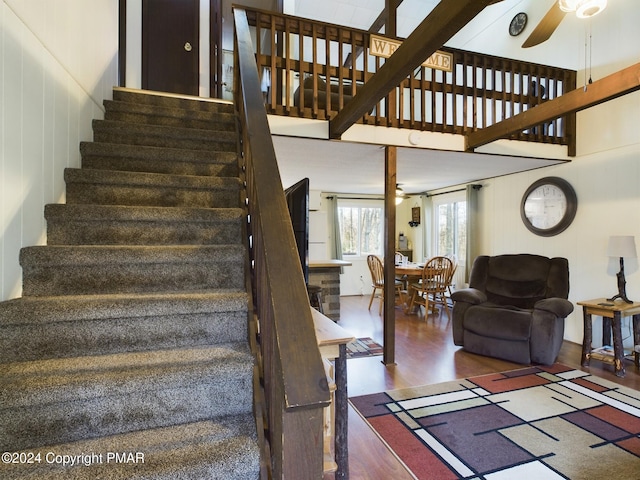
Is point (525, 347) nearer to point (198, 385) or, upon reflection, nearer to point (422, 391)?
point (422, 391)

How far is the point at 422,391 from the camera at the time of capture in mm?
2758

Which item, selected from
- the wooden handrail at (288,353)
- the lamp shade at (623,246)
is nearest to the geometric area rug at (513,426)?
the lamp shade at (623,246)

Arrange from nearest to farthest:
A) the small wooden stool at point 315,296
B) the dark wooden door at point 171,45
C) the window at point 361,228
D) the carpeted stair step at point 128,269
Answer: the carpeted stair step at point 128,269 < the small wooden stool at point 315,296 < the dark wooden door at point 171,45 < the window at point 361,228

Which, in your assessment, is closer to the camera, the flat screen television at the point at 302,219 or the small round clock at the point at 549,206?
the flat screen television at the point at 302,219

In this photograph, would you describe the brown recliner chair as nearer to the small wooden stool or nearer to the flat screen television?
the small wooden stool

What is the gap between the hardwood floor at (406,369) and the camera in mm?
1909

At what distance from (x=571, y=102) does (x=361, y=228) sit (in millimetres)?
5186

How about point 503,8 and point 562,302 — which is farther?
point 503,8

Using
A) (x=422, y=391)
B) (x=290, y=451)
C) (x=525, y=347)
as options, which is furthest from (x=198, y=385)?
(x=525, y=347)

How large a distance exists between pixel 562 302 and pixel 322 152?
9.37 feet

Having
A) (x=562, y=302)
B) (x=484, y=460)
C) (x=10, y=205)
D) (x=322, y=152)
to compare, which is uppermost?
(x=322, y=152)

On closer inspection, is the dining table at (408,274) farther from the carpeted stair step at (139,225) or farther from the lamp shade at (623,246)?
the carpeted stair step at (139,225)

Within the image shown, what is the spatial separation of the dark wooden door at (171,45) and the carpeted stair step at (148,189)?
276 centimetres

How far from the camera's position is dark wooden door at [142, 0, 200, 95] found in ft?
13.4
